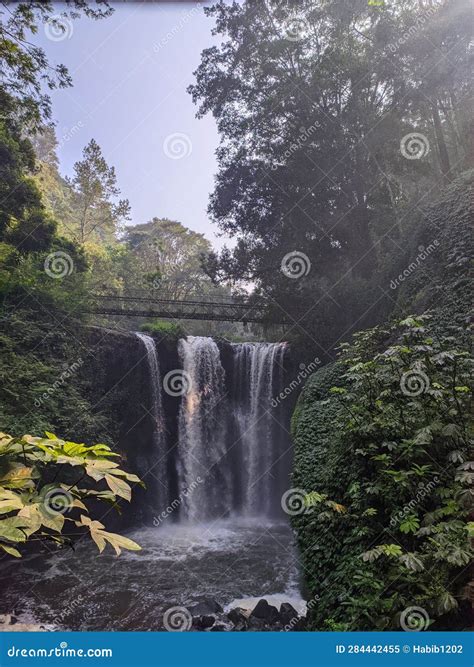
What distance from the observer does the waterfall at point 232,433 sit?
14.0 m

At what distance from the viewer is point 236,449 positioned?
48.4ft

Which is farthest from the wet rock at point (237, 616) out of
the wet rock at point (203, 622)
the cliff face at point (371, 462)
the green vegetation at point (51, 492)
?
the green vegetation at point (51, 492)

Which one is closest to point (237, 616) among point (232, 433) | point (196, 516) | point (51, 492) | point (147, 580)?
point (147, 580)

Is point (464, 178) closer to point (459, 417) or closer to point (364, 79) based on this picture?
point (364, 79)

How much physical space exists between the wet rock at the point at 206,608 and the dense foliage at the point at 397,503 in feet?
10.4

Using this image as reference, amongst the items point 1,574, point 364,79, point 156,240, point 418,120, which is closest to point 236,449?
point 1,574

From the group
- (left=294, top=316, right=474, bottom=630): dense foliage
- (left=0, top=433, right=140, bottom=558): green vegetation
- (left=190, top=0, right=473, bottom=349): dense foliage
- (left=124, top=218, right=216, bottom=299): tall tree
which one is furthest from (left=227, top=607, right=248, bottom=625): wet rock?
(left=124, top=218, right=216, bottom=299): tall tree

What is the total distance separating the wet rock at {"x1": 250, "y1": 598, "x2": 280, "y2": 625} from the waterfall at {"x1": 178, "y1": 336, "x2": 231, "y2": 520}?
7.16 m

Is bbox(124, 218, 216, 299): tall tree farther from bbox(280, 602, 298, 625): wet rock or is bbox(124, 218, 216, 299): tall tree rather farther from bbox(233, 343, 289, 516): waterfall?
bbox(280, 602, 298, 625): wet rock

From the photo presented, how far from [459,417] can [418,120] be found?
19871mm

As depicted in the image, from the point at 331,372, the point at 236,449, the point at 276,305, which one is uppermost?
the point at 276,305

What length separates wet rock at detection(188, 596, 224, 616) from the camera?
22.6 ft

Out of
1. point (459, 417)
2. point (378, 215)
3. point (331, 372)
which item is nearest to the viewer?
point (459, 417)

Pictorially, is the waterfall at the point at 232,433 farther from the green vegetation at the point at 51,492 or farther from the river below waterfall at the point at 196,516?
the green vegetation at the point at 51,492
